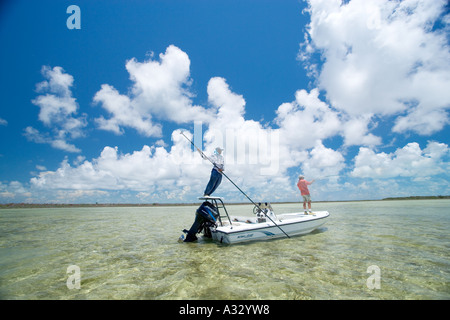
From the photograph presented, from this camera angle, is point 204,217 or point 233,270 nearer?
point 233,270

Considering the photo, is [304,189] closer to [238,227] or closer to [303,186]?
[303,186]

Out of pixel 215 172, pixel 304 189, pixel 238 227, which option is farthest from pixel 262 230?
pixel 304 189

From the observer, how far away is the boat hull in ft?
29.4

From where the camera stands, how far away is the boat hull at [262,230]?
8973 millimetres

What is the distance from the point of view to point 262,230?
381 inches

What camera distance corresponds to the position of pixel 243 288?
186 inches

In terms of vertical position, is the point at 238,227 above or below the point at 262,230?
above

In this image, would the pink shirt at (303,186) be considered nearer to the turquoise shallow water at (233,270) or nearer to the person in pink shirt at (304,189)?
the person in pink shirt at (304,189)

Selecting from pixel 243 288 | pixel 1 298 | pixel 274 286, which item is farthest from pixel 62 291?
pixel 274 286

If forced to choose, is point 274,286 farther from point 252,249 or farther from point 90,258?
point 90,258

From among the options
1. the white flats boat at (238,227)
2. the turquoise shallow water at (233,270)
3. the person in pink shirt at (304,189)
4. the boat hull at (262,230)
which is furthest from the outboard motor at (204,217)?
the person in pink shirt at (304,189)

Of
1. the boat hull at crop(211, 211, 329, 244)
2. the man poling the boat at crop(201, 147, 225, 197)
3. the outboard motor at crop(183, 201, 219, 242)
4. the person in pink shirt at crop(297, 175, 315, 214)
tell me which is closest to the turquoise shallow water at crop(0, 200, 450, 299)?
the boat hull at crop(211, 211, 329, 244)

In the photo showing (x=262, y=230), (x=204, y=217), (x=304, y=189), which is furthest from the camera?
(x=304, y=189)

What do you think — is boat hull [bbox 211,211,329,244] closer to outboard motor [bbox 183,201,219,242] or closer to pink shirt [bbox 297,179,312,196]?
outboard motor [bbox 183,201,219,242]
